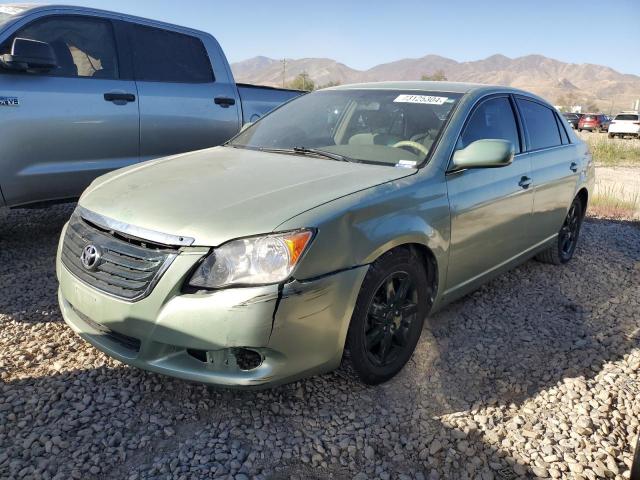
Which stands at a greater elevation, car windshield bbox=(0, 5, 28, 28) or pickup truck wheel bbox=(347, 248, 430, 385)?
car windshield bbox=(0, 5, 28, 28)

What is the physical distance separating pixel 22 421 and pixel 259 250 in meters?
1.35

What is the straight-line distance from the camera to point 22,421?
95.0 inches

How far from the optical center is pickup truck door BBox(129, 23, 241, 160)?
4828 mm

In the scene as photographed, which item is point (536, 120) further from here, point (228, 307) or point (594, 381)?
point (228, 307)

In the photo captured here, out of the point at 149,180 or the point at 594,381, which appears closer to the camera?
the point at 149,180

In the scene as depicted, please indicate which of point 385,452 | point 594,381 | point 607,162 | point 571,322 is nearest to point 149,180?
point 385,452

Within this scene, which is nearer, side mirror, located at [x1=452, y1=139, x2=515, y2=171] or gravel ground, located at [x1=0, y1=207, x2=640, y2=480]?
gravel ground, located at [x1=0, y1=207, x2=640, y2=480]

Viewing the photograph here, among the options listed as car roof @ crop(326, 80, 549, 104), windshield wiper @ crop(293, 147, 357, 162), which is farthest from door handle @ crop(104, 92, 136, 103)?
windshield wiper @ crop(293, 147, 357, 162)

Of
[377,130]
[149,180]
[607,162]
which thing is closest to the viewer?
[149,180]

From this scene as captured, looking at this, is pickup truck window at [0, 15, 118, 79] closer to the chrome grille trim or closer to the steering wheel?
the chrome grille trim

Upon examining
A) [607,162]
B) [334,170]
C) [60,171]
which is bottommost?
[607,162]

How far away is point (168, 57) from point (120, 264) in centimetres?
336

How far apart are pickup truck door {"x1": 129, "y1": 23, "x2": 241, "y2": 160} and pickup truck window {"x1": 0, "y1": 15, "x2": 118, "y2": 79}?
24cm

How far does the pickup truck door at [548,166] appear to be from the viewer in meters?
4.09
